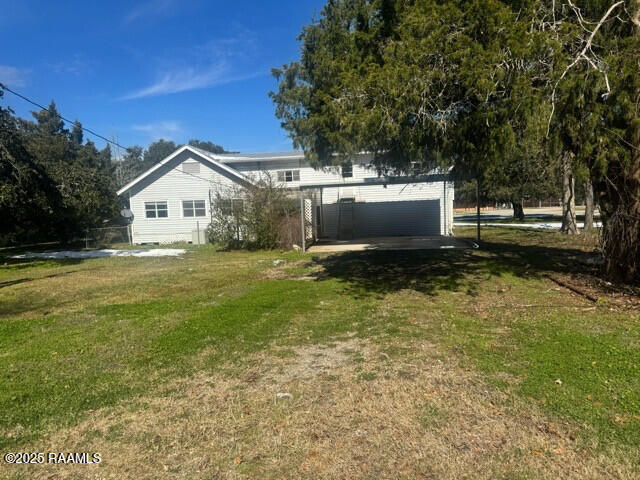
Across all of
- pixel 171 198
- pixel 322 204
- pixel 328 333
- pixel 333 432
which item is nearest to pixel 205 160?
pixel 171 198

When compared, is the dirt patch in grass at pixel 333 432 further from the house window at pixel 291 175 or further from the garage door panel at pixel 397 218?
the house window at pixel 291 175

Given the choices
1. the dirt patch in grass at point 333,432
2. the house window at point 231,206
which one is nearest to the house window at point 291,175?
the house window at point 231,206

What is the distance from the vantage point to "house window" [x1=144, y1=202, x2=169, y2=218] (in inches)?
884

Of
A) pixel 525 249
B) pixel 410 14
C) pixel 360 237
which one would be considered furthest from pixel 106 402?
pixel 360 237

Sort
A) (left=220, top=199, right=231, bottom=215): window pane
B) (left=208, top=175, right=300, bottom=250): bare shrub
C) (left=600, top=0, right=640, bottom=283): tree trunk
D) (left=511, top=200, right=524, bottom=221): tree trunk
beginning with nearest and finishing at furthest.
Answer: (left=600, top=0, right=640, bottom=283): tree trunk → (left=208, top=175, right=300, bottom=250): bare shrub → (left=220, top=199, right=231, bottom=215): window pane → (left=511, top=200, right=524, bottom=221): tree trunk

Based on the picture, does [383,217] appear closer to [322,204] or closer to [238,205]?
[322,204]

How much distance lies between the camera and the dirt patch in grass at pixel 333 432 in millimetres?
2635

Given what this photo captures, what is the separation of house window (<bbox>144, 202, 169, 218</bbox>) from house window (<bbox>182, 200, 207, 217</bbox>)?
1.03m

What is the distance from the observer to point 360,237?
22.4m

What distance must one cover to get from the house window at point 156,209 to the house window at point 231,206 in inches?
237

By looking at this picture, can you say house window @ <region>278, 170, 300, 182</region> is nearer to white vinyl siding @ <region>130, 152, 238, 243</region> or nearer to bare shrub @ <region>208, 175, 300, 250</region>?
white vinyl siding @ <region>130, 152, 238, 243</region>

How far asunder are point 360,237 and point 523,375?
1856cm

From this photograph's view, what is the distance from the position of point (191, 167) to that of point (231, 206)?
224 inches

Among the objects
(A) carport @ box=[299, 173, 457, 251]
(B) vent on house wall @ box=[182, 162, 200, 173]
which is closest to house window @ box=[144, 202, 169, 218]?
(B) vent on house wall @ box=[182, 162, 200, 173]
